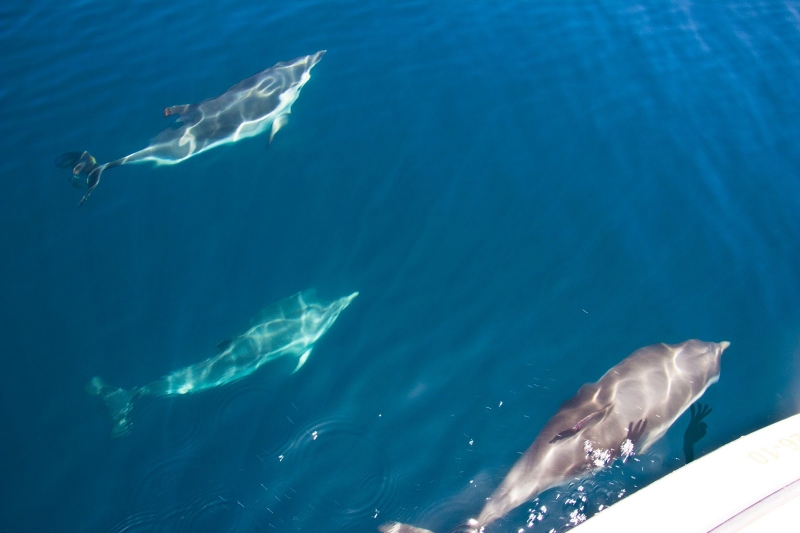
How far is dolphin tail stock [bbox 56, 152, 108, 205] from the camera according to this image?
880cm

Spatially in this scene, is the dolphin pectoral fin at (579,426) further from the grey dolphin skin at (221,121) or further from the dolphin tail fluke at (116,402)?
the grey dolphin skin at (221,121)

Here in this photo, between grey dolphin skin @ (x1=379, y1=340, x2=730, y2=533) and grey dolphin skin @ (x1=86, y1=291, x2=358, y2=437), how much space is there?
8.50ft

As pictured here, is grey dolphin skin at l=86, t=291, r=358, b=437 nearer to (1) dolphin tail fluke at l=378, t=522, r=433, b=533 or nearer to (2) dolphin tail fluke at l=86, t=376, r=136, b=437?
(2) dolphin tail fluke at l=86, t=376, r=136, b=437

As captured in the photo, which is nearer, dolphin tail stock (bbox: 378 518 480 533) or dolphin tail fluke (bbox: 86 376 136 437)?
dolphin tail stock (bbox: 378 518 480 533)

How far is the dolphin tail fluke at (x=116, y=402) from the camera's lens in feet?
21.1

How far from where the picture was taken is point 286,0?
1272 centimetres

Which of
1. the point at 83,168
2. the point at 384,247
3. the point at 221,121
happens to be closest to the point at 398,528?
the point at 384,247

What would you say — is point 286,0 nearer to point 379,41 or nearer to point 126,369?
point 379,41

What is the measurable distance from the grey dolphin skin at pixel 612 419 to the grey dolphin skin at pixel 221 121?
6.74 m

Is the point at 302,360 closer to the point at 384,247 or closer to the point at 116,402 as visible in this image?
the point at 384,247

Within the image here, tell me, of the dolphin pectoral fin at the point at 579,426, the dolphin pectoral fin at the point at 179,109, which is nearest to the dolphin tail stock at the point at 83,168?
the dolphin pectoral fin at the point at 179,109

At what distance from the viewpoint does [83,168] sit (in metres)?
8.88

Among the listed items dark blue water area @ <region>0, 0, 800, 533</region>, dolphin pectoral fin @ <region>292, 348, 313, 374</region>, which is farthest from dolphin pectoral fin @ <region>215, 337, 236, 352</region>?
dolphin pectoral fin @ <region>292, 348, 313, 374</region>

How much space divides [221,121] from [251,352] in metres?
4.54
